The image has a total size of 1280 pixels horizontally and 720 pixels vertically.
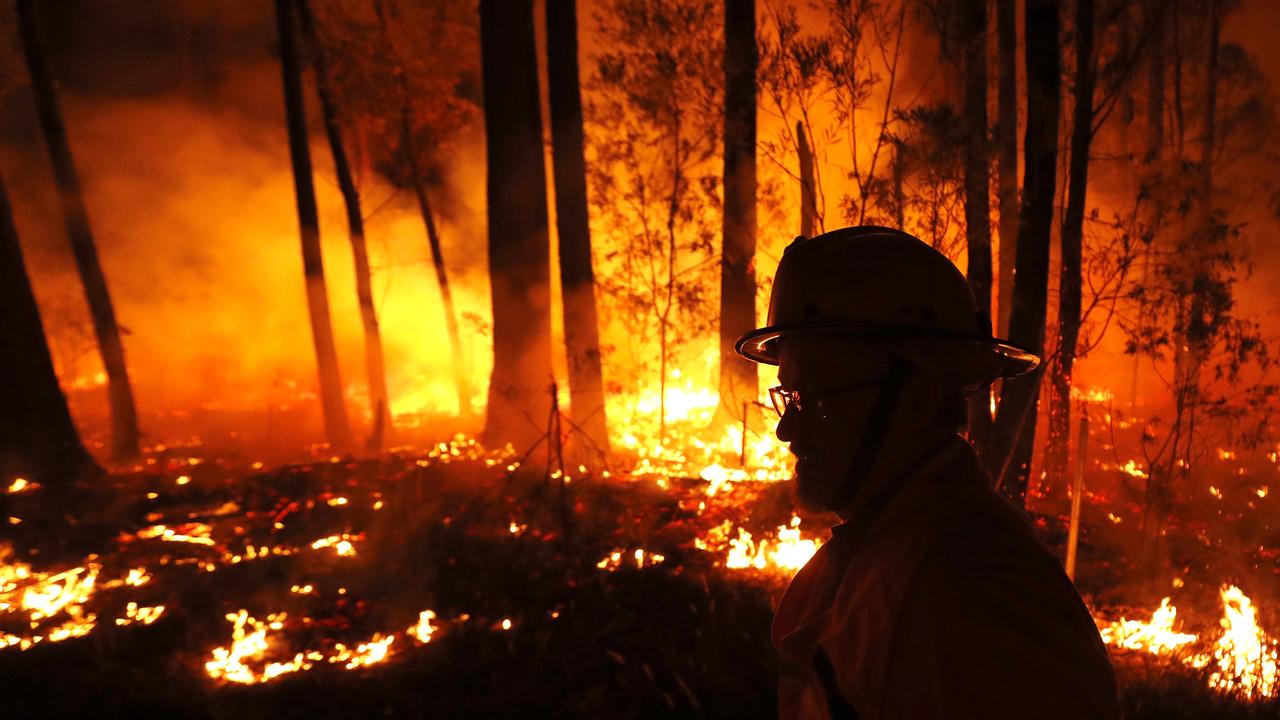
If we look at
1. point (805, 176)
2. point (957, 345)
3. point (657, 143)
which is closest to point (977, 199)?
point (805, 176)

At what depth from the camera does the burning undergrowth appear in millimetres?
4477

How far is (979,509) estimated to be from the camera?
54.4 inches

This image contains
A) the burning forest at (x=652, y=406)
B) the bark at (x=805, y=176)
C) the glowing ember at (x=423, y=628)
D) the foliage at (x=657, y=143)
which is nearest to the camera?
Result: the burning forest at (x=652, y=406)

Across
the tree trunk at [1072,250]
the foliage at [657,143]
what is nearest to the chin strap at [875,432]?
the tree trunk at [1072,250]

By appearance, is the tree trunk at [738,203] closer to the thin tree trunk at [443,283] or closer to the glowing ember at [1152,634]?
the glowing ember at [1152,634]

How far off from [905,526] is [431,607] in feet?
16.6

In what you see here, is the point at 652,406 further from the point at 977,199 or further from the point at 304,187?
the point at 977,199

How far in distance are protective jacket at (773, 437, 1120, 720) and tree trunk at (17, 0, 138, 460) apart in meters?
16.8

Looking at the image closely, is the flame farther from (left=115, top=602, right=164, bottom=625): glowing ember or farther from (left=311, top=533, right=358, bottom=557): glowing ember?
(left=115, top=602, right=164, bottom=625): glowing ember

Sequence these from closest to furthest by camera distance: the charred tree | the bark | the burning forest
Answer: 1. the burning forest
2. the bark
3. the charred tree

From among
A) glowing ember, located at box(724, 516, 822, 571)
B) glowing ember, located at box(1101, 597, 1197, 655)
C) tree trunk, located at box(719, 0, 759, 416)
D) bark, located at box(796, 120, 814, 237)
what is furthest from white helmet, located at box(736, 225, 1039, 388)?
tree trunk, located at box(719, 0, 759, 416)

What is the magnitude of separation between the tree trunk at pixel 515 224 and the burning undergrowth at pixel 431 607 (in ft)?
10.6

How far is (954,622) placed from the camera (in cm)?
121

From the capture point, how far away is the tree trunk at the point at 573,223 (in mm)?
11398
